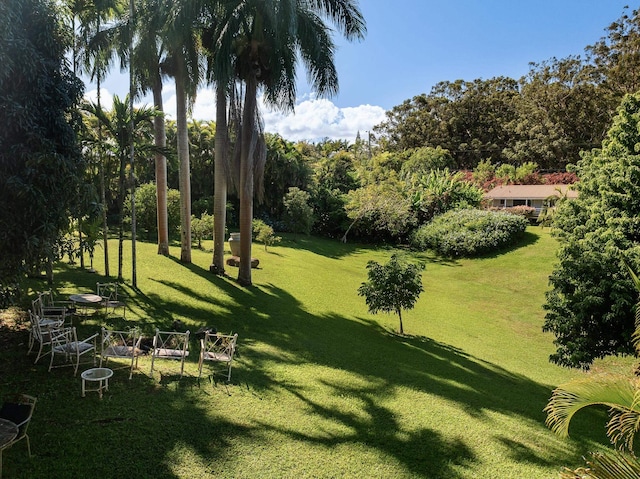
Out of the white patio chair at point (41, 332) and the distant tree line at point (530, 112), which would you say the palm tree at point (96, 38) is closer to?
the white patio chair at point (41, 332)

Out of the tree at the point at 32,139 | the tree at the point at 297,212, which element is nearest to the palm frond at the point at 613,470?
the tree at the point at 32,139

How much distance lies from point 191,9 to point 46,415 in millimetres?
12532

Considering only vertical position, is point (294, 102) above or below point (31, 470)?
above

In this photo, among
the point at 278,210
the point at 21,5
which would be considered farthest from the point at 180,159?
the point at 278,210

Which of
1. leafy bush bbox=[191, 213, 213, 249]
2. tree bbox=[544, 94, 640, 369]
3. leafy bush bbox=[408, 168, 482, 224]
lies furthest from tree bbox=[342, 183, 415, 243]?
tree bbox=[544, 94, 640, 369]

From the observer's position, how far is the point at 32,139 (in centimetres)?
619

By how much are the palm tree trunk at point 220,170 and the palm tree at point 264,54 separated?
82 cm

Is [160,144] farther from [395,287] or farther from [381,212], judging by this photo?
[381,212]

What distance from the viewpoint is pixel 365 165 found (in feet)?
169

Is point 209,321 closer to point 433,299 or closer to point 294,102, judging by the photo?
point 294,102

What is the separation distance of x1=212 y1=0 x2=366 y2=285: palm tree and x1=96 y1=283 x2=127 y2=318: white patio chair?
5.08 meters

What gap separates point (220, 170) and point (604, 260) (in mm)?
12788

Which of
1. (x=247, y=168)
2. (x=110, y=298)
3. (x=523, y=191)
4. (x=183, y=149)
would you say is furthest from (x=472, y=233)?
(x=110, y=298)

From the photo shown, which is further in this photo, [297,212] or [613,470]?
[297,212]
